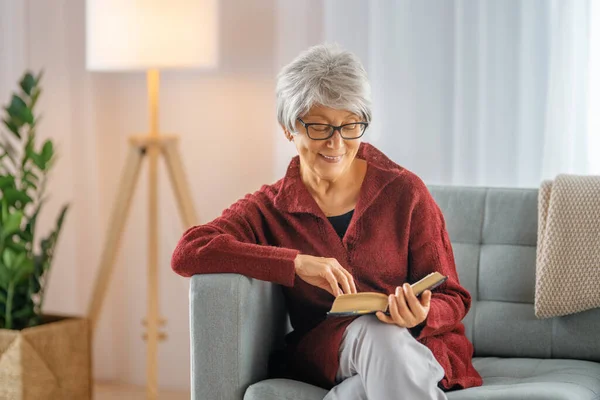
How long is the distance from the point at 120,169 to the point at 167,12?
35.8 inches

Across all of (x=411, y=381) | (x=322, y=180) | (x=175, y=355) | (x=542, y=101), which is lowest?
(x=175, y=355)

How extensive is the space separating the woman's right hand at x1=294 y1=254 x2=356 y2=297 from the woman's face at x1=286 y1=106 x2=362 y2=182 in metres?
0.21

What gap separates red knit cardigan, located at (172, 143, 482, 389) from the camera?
6.47 ft

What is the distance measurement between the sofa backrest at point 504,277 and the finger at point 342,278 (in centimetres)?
61

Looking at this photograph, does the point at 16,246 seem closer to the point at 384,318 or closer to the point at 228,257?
Result: the point at 228,257

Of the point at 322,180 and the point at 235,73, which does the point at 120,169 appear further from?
the point at 322,180

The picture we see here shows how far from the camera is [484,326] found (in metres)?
2.37

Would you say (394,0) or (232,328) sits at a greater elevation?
(394,0)

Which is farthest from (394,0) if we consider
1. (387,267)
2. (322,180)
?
(387,267)

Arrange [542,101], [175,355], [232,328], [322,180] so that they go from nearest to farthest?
1. [232,328]
2. [322,180]
3. [542,101]
4. [175,355]

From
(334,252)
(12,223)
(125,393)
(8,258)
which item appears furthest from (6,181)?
(334,252)

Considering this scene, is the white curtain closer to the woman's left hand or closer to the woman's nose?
the woman's nose

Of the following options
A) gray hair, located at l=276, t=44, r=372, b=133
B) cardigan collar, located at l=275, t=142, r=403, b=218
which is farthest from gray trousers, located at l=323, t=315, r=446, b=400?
gray hair, located at l=276, t=44, r=372, b=133

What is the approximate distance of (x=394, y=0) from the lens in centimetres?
287
